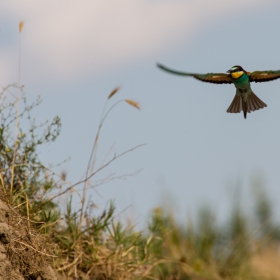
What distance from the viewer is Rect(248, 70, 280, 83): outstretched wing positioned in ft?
17.6

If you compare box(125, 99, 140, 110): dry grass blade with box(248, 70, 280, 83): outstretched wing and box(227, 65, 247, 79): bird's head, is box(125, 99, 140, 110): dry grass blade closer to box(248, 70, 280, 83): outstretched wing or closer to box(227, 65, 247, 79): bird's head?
box(227, 65, 247, 79): bird's head

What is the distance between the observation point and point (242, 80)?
543cm

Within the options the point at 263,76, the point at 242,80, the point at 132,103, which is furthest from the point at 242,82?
the point at 132,103

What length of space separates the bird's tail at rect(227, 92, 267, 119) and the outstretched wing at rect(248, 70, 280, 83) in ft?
0.52

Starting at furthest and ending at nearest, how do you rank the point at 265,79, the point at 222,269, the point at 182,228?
the point at 182,228 → the point at 222,269 → the point at 265,79

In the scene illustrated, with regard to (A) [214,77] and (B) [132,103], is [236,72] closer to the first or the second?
(A) [214,77]

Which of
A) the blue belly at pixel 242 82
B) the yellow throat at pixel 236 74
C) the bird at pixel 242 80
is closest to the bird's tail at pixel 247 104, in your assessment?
the bird at pixel 242 80

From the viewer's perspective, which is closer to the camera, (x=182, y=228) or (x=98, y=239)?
(x=98, y=239)

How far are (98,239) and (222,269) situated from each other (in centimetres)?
378

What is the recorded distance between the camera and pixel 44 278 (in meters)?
5.11

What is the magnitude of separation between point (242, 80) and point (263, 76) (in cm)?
18

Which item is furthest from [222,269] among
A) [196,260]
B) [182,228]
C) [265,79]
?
[265,79]

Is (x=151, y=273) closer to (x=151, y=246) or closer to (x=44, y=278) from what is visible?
(x=151, y=246)

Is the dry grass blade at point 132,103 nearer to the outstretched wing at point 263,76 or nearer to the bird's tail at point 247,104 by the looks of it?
the bird's tail at point 247,104
